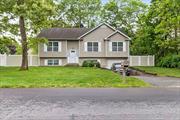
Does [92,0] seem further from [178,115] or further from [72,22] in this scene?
[178,115]

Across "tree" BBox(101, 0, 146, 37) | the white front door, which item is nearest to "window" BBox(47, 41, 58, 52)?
the white front door

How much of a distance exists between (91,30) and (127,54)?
599 centimetres

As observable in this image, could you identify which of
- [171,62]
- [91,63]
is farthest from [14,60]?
[171,62]

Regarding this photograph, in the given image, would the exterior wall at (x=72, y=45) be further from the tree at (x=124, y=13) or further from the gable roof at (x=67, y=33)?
the tree at (x=124, y=13)

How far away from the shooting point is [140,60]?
54125 millimetres

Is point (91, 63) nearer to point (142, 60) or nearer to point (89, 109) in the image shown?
point (142, 60)

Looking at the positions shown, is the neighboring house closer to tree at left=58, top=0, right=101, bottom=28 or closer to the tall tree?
the tall tree

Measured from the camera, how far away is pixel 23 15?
113 ft

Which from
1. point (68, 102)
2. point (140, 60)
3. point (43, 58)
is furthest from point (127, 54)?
point (68, 102)

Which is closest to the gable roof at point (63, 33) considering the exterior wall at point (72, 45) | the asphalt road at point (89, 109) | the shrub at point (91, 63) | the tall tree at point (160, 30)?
the exterior wall at point (72, 45)

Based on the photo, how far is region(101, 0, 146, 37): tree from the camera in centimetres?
6875

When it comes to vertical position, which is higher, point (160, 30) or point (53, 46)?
point (160, 30)

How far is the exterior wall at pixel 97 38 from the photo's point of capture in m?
50.0

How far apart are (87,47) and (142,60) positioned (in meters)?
9.33
